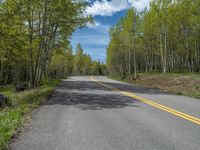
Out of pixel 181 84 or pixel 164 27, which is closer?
pixel 181 84

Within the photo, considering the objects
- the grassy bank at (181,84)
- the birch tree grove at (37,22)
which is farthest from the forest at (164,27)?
the birch tree grove at (37,22)

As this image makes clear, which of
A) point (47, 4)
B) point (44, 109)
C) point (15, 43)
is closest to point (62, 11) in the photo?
point (47, 4)

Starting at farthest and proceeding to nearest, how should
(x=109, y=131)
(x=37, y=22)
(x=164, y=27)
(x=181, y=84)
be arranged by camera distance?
(x=164, y=27), (x=37, y=22), (x=181, y=84), (x=109, y=131)

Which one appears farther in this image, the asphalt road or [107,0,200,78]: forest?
[107,0,200,78]: forest

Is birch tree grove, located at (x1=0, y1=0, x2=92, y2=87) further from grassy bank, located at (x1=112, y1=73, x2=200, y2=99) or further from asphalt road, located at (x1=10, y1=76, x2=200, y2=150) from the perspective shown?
grassy bank, located at (x1=112, y1=73, x2=200, y2=99)

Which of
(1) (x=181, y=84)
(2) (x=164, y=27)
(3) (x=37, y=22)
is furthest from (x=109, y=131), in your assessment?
(2) (x=164, y=27)

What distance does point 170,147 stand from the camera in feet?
19.0

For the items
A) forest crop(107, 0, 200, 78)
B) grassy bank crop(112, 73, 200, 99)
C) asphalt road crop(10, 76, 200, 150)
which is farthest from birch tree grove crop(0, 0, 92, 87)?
forest crop(107, 0, 200, 78)

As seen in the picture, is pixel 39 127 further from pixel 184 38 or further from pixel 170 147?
pixel 184 38

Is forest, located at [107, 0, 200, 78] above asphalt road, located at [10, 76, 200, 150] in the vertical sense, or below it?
above

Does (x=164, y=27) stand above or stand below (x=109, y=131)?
above

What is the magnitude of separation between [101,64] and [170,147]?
6122 inches

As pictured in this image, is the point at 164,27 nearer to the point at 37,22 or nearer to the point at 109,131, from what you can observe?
the point at 37,22

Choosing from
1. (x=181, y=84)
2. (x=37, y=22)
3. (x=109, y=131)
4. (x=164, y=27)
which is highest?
(x=164, y=27)
